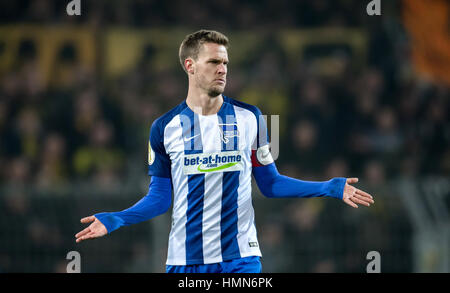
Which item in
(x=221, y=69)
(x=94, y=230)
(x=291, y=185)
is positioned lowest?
(x=94, y=230)

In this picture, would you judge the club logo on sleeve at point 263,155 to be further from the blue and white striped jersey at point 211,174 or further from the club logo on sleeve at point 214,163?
the club logo on sleeve at point 214,163

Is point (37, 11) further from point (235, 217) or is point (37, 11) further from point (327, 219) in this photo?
point (235, 217)

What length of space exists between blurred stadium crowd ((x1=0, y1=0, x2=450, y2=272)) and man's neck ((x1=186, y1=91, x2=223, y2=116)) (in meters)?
3.41

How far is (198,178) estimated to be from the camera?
4.43m

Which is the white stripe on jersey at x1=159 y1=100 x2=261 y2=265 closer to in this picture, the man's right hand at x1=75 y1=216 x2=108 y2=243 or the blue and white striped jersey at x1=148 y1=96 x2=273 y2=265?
the blue and white striped jersey at x1=148 y1=96 x2=273 y2=265

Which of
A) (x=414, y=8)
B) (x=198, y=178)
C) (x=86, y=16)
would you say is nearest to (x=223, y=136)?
(x=198, y=178)

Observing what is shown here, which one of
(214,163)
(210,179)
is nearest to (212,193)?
(210,179)

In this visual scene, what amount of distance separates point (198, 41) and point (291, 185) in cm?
112

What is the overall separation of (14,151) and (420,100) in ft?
19.7

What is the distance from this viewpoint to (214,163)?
14.5ft

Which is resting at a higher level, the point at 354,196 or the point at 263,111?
the point at 263,111

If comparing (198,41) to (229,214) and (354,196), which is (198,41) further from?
(354,196)

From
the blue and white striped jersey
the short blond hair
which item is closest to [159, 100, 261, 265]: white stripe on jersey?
the blue and white striped jersey

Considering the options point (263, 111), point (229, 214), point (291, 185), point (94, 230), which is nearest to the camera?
point (94, 230)
